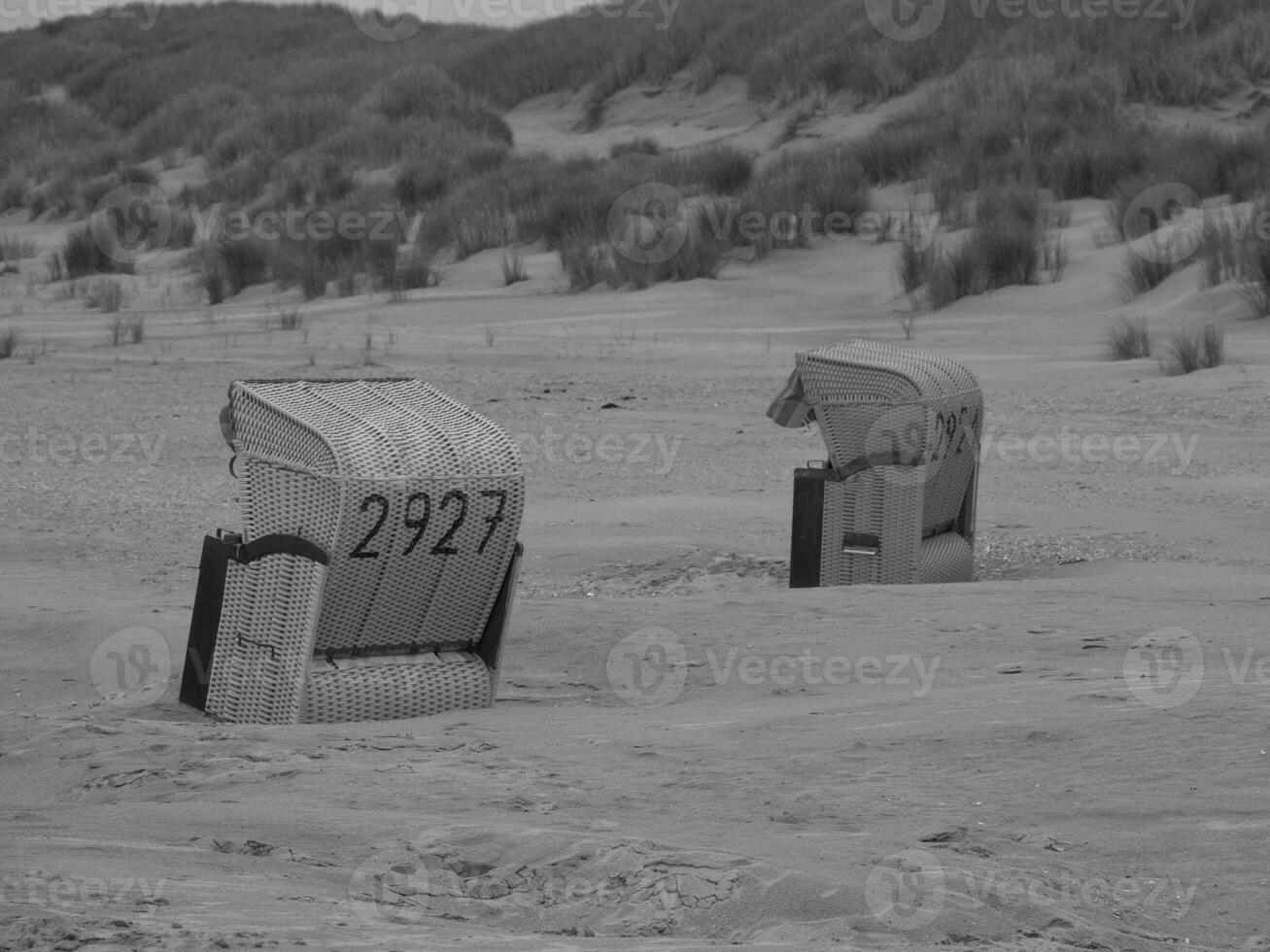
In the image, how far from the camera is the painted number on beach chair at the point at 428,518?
431cm

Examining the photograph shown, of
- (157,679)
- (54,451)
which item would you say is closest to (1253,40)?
(54,451)

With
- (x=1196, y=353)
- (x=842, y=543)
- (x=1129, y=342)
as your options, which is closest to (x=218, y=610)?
(x=842, y=543)

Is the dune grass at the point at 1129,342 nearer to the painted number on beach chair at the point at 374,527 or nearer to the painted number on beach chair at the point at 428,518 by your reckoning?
the painted number on beach chair at the point at 428,518

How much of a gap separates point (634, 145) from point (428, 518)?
18.8 meters

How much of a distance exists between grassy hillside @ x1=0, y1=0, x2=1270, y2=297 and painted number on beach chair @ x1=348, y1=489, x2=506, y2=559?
11.5 metres

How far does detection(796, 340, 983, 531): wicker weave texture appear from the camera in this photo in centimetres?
606

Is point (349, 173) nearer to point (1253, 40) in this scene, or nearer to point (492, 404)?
point (1253, 40)

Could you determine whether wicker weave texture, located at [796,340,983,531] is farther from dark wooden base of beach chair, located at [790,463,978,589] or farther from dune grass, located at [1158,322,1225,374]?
dune grass, located at [1158,322,1225,374]

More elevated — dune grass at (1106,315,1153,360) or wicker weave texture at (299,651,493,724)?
dune grass at (1106,315,1153,360)

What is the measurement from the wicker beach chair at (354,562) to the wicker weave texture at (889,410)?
5.99 ft

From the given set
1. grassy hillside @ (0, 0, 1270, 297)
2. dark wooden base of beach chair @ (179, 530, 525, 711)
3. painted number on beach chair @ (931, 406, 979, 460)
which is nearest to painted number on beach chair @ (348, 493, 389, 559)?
dark wooden base of beach chair @ (179, 530, 525, 711)

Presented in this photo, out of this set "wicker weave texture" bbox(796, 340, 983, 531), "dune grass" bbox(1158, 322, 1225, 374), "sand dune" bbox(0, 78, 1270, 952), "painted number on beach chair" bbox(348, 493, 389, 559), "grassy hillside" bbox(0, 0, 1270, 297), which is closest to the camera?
"sand dune" bbox(0, 78, 1270, 952)

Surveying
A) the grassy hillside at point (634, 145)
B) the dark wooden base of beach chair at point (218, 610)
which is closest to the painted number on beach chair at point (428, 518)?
the dark wooden base of beach chair at point (218, 610)

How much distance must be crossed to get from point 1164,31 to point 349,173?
10154 millimetres
